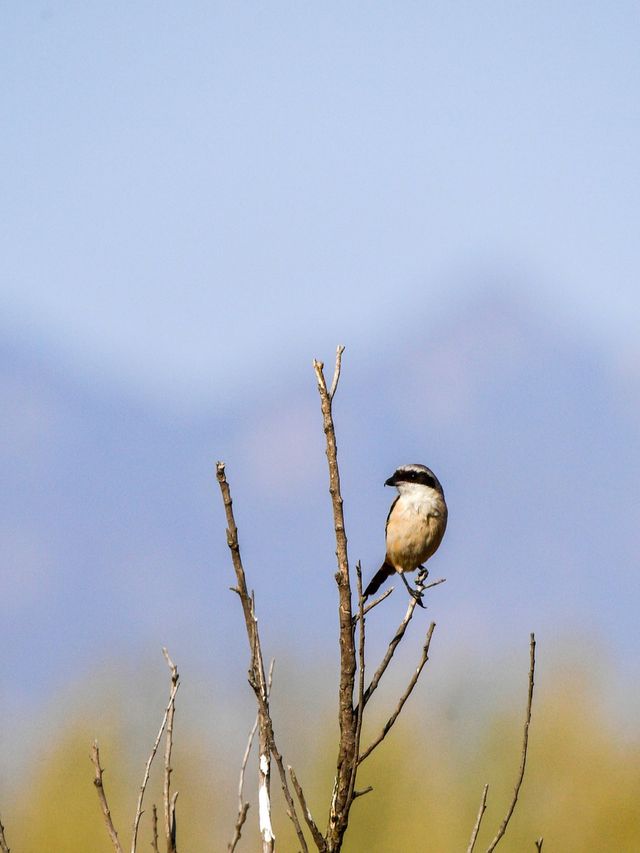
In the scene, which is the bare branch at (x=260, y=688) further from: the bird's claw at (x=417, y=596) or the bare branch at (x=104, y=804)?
the bird's claw at (x=417, y=596)

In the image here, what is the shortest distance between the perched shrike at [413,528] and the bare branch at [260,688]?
14.6 feet

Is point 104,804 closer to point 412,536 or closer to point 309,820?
point 309,820

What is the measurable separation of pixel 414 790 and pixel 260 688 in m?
42.5

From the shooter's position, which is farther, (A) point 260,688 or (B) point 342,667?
(B) point 342,667

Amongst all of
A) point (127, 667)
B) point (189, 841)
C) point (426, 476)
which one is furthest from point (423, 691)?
point (426, 476)

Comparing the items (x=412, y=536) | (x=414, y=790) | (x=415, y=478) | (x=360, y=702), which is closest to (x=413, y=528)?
(x=412, y=536)

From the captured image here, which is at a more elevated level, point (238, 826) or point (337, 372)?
point (337, 372)

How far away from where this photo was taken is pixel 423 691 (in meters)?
176

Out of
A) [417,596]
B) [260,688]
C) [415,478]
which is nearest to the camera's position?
[260,688]

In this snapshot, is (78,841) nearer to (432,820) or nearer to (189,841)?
(189,841)

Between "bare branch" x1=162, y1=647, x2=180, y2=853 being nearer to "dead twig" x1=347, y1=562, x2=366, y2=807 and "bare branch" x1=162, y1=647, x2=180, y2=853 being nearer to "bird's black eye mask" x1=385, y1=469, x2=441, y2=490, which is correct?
"dead twig" x1=347, y1=562, x2=366, y2=807

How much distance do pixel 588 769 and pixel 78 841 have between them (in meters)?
16.0

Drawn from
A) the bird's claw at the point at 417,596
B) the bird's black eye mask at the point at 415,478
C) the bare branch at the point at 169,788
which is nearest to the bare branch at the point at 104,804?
the bare branch at the point at 169,788

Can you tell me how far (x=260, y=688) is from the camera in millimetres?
4457
